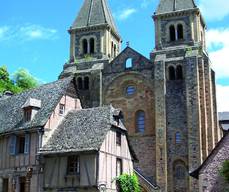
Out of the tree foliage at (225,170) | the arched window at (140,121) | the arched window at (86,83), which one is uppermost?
the arched window at (86,83)

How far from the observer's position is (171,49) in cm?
4559

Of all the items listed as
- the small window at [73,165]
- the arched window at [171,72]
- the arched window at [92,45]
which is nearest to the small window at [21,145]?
the small window at [73,165]

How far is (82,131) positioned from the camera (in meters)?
28.5

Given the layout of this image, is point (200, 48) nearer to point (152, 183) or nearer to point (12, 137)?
point (152, 183)

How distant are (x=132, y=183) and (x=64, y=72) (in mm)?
22441

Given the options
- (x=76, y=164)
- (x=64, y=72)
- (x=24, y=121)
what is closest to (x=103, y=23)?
(x=64, y=72)

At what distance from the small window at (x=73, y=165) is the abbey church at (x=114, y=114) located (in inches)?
2.4

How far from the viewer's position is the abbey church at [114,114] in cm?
2770

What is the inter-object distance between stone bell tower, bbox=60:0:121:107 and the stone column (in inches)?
254

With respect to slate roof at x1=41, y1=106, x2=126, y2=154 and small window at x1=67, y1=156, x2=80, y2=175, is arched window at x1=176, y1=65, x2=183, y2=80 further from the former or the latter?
small window at x1=67, y1=156, x2=80, y2=175

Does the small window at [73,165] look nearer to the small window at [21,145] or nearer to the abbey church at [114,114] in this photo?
the abbey church at [114,114]

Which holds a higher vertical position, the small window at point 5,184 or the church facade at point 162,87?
the church facade at point 162,87

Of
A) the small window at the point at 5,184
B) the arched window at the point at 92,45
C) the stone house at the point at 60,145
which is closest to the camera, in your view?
the stone house at the point at 60,145

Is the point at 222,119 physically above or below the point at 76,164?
above
